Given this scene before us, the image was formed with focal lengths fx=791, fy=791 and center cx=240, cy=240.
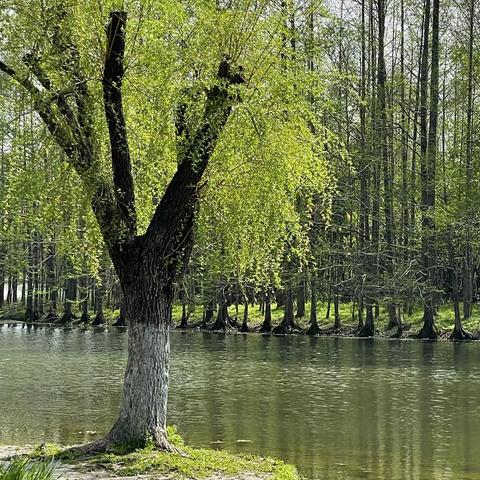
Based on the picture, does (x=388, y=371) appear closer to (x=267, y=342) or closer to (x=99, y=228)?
(x=267, y=342)

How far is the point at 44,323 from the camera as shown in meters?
54.2

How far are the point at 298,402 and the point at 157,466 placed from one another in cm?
901

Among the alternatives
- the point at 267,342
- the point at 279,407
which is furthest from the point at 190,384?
the point at 267,342

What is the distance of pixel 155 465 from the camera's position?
381 inches

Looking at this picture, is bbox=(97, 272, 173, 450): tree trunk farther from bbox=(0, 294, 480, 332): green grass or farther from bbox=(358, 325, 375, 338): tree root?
bbox=(358, 325, 375, 338): tree root

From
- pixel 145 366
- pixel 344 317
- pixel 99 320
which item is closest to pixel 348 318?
pixel 344 317

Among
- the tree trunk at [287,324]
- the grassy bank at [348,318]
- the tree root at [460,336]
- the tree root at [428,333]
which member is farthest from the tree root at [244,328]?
the tree root at [460,336]

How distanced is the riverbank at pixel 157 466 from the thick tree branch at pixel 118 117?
117 inches

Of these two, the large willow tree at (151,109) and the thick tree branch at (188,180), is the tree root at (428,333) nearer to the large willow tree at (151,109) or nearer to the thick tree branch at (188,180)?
the large willow tree at (151,109)

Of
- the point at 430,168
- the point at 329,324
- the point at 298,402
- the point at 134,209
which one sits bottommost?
the point at 298,402

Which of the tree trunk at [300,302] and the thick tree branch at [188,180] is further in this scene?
the tree trunk at [300,302]

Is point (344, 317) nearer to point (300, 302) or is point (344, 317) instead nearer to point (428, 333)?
point (300, 302)

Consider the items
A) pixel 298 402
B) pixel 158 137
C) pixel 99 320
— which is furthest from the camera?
pixel 99 320

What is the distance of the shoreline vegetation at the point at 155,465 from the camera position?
371 inches
